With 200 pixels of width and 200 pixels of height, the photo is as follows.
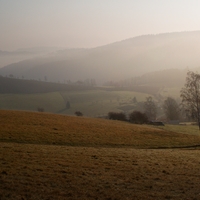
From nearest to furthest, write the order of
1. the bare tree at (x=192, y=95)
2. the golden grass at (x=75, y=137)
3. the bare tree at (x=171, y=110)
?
the golden grass at (x=75, y=137)
the bare tree at (x=192, y=95)
the bare tree at (x=171, y=110)

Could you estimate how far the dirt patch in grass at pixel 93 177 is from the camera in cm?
1338

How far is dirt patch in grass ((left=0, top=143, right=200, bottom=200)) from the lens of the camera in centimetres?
1338

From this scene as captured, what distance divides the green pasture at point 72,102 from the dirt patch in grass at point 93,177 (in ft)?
397

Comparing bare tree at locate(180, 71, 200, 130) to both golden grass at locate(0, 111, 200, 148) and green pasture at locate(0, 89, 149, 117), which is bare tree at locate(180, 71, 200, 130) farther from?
green pasture at locate(0, 89, 149, 117)

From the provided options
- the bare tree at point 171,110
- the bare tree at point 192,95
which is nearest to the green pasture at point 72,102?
the bare tree at point 171,110

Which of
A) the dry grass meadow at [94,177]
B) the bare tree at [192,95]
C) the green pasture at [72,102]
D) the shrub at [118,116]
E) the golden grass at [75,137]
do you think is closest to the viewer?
the dry grass meadow at [94,177]

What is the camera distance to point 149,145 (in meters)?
39.8

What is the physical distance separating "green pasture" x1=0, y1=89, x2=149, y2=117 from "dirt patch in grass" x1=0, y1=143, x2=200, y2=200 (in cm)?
12103

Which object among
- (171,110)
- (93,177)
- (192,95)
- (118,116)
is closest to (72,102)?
(171,110)

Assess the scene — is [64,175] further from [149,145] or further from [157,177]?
[149,145]

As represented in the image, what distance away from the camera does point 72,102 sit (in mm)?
168250

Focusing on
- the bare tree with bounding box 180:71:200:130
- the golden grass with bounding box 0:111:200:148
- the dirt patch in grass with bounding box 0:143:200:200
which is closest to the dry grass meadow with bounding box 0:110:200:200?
the dirt patch in grass with bounding box 0:143:200:200

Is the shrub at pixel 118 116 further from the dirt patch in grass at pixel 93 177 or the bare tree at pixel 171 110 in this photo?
the dirt patch in grass at pixel 93 177

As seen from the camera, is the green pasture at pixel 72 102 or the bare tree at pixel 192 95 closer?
the bare tree at pixel 192 95
